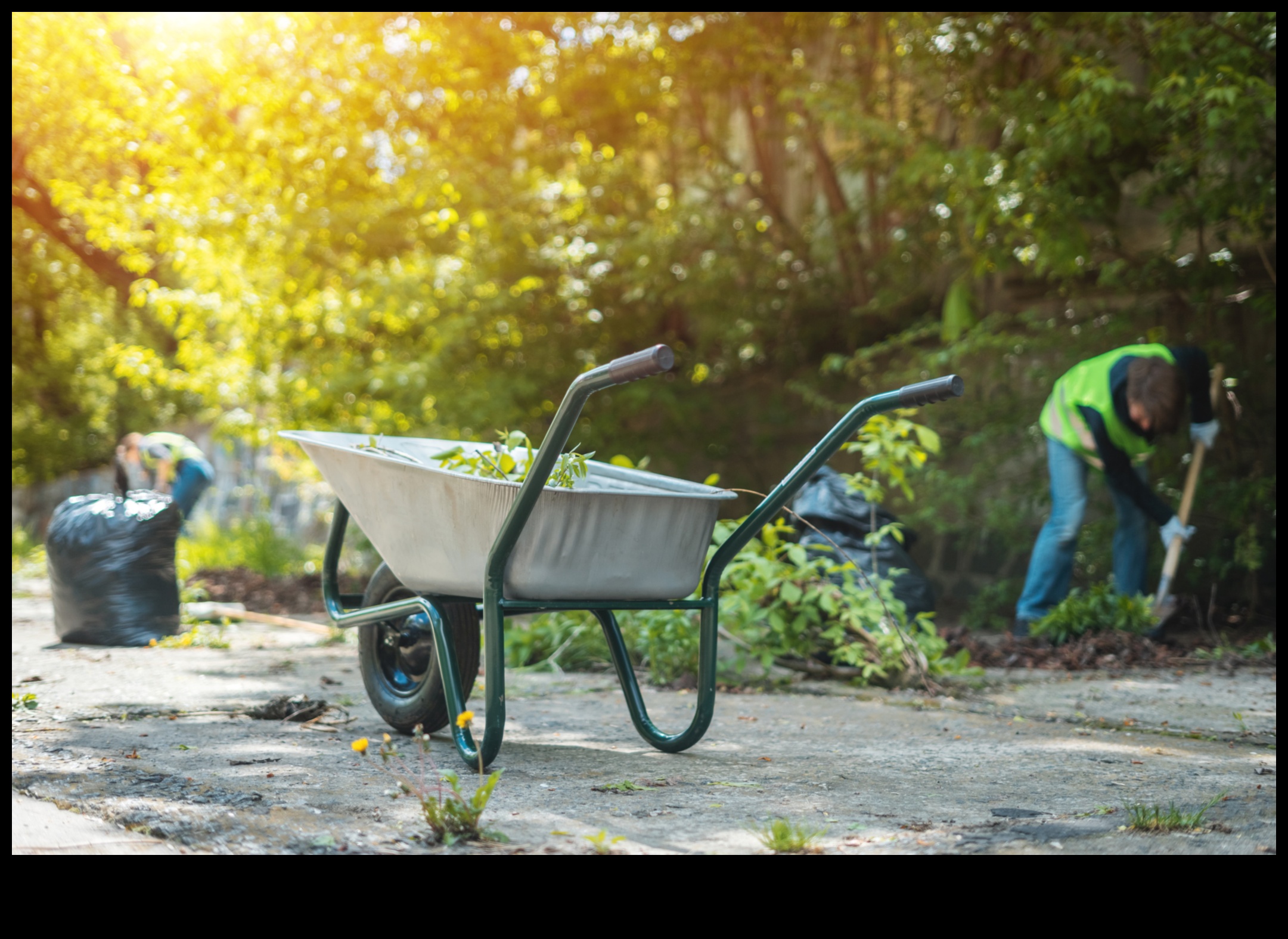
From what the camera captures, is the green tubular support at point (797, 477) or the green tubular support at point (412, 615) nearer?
the green tubular support at point (797, 477)

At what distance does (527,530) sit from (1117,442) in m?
→ 3.45

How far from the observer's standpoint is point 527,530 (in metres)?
2.43

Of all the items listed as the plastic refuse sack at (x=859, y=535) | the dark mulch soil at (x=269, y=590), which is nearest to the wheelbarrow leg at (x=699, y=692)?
the plastic refuse sack at (x=859, y=535)

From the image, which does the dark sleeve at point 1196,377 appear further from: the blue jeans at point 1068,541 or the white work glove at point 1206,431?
the blue jeans at point 1068,541

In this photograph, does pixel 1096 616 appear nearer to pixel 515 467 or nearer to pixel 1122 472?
pixel 1122 472

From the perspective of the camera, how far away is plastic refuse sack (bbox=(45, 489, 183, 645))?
15.1 ft

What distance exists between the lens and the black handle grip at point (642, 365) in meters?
1.86

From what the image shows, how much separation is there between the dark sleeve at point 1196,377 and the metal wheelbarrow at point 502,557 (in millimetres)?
2902

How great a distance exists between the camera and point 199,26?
7.24 meters

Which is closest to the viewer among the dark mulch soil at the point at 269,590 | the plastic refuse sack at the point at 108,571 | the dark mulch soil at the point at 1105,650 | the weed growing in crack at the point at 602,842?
the weed growing in crack at the point at 602,842

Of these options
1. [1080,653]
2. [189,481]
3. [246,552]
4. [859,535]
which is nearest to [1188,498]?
[1080,653]

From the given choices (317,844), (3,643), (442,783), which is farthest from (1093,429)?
(3,643)

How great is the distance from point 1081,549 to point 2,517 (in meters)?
6.09

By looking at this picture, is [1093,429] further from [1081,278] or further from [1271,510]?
[1081,278]
